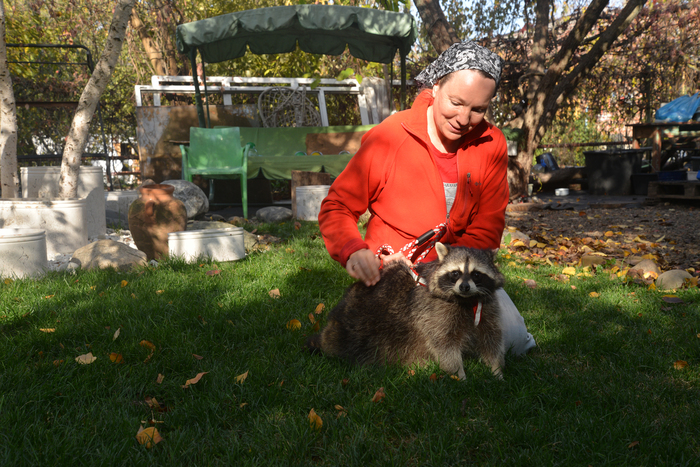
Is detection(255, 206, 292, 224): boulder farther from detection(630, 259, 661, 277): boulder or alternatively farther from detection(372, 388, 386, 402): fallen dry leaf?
detection(372, 388, 386, 402): fallen dry leaf

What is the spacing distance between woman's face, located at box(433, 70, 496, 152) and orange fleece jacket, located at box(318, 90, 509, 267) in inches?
7.2

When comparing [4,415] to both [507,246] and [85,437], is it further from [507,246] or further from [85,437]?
[507,246]

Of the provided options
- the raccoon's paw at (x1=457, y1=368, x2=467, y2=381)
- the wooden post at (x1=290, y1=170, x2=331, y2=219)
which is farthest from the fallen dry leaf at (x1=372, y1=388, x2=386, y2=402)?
the wooden post at (x1=290, y1=170, x2=331, y2=219)

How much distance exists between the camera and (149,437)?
84.0 inches

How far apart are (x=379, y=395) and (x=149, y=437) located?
3.42 feet

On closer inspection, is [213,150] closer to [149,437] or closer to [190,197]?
[190,197]

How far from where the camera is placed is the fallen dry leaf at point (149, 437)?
2.10 metres

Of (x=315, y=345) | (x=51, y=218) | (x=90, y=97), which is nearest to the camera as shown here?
(x=315, y=345)

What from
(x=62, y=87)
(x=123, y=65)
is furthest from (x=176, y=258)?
(x=123, y=65)

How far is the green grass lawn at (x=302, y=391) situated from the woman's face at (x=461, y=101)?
4.22 ft

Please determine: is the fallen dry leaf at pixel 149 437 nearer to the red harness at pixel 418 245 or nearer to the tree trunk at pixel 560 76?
the red harness at pixel 418 245

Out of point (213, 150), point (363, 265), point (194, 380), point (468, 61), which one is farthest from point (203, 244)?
point (213, 150)

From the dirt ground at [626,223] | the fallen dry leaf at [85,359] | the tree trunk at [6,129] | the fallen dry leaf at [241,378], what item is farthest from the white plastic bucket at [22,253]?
Answer: the dirt ground at [626,223]

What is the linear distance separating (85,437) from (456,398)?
1654 mm
